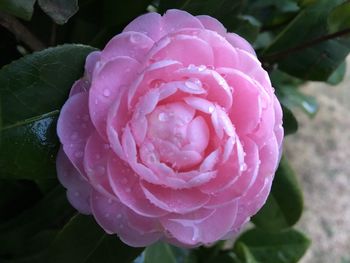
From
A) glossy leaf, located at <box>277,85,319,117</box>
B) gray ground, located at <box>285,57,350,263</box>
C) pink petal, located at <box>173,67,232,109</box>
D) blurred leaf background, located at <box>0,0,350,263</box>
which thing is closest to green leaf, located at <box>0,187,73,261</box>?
blurred leaf background, located at <box>0,0,350,263</box>

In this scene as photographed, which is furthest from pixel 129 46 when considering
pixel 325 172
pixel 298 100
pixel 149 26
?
pixel 325 172

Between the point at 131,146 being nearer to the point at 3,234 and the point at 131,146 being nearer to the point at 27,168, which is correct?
the point at 27,168

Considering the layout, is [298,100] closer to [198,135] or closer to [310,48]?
[310,48]

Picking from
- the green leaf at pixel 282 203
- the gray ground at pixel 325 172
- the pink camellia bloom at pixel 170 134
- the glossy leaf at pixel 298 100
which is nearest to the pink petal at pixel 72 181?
the pink camellia bloom at pixel 170 134

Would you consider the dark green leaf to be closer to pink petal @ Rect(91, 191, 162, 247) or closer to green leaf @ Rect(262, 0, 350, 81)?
green leaf @ Rect(262, 0, 350, 81)

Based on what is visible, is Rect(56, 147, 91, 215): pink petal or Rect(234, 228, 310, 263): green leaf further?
Rect(234, 228, 310, 263): green leaf

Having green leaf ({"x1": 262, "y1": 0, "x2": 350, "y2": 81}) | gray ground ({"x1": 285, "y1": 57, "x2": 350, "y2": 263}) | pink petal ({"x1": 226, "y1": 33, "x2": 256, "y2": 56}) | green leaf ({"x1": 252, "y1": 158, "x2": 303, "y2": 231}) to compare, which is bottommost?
gray ground ({"x1": 285, "y1": 57, "x2": 350, "y2": 263})
